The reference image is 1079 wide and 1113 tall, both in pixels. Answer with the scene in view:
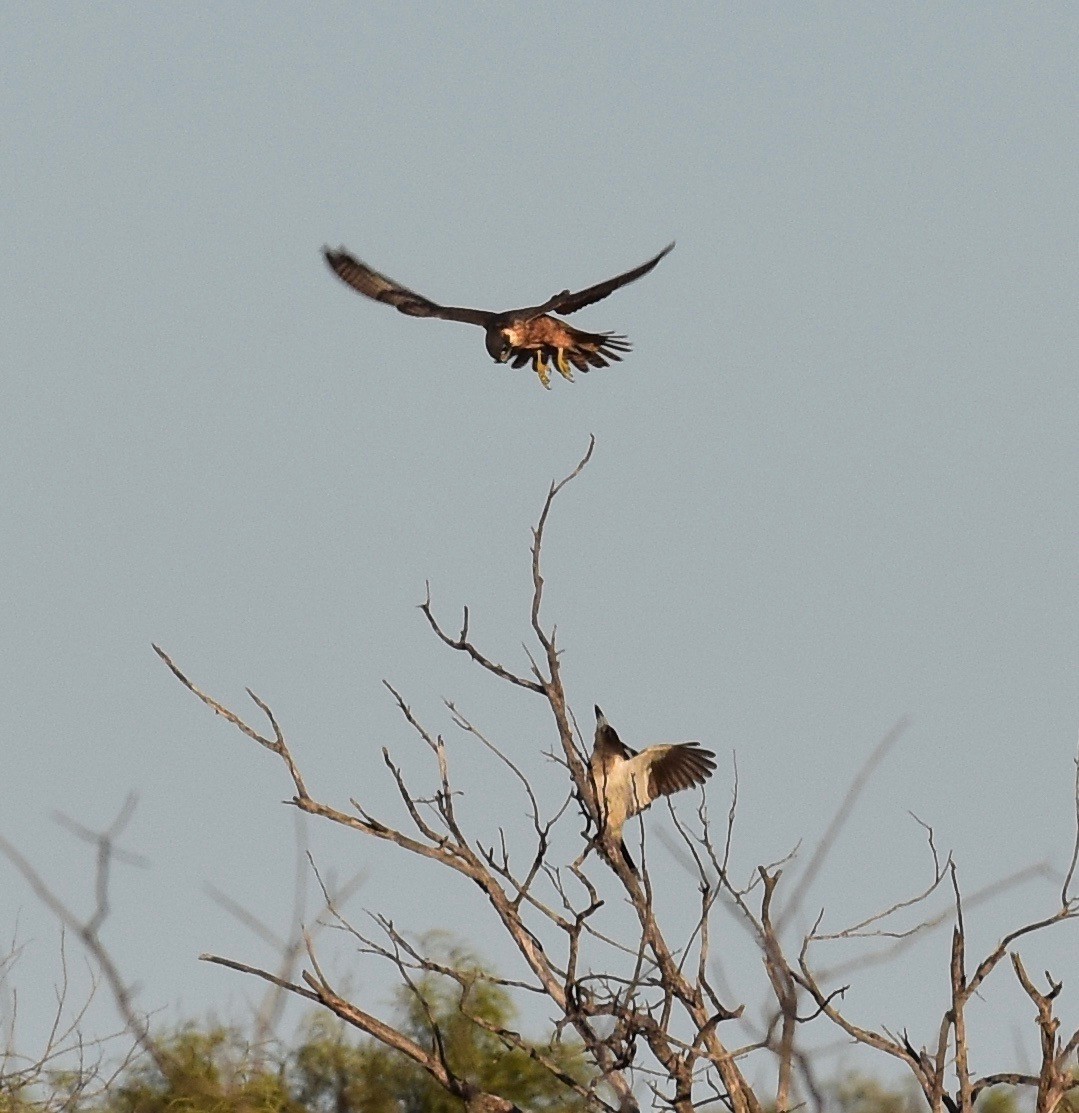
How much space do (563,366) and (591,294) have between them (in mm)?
780

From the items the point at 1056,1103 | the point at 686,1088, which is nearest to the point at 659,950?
the point at 686,1088

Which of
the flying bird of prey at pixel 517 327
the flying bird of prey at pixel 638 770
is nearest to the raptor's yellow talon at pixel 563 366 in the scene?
the flying bird of prey at pixel 517 327

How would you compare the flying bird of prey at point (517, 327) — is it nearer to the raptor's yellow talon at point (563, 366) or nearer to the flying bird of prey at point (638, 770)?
the raptor's yellow talon at point (563, 366)

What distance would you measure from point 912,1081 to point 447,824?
145 cm

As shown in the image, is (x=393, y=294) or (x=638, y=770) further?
(x=393, y=294)

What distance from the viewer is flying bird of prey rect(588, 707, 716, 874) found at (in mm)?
8250

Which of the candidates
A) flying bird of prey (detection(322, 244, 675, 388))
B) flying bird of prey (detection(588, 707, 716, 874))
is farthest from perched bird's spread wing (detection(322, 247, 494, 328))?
flying bird of prey (detection(588, 707, 716, 874))

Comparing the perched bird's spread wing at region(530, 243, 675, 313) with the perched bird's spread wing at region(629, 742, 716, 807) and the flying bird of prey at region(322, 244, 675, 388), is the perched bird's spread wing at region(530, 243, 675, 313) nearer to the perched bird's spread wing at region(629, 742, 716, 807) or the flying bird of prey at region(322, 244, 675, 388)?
the flying bird of prey at region(322, 244, 675, 388)

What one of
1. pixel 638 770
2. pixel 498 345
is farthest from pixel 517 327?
pixel 638 770

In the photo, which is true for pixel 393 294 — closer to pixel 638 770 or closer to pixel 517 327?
pixel 517 327

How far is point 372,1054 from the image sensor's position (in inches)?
640

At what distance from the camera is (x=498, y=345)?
920cm

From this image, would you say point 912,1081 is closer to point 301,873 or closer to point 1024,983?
point 1024,983

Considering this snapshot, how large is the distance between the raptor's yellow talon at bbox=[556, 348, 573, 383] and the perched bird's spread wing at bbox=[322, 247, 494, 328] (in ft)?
1.28
